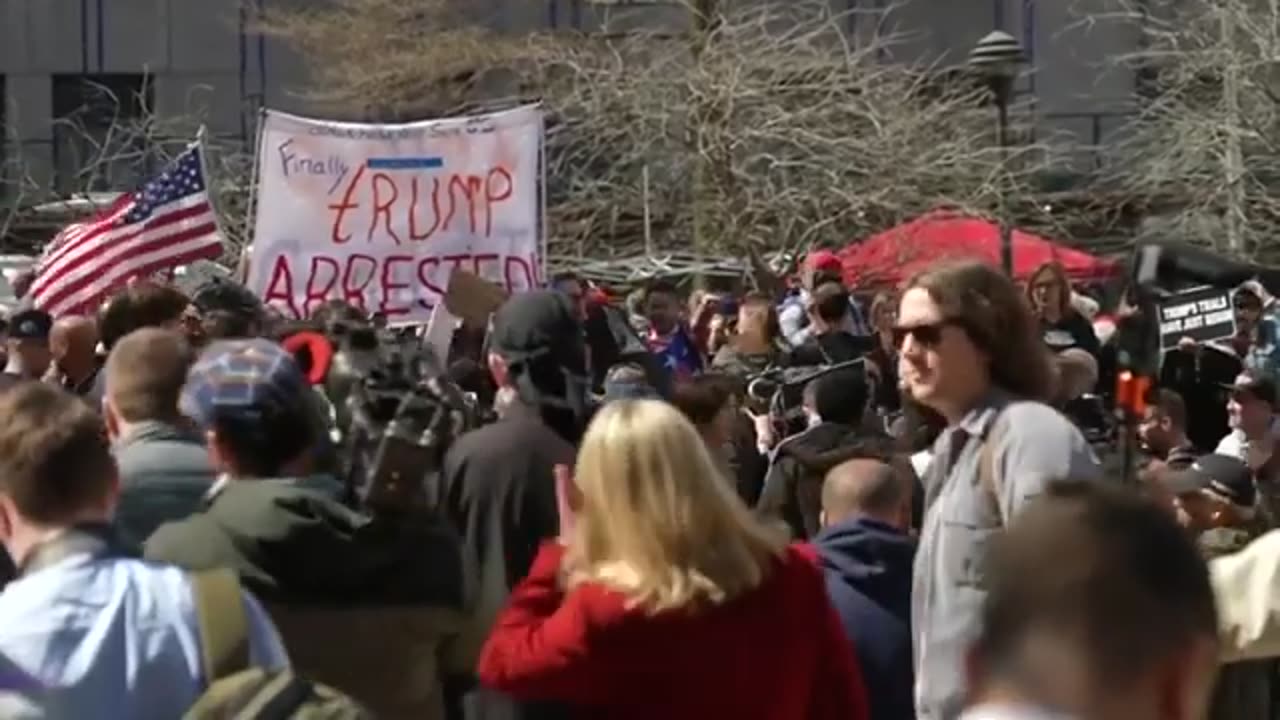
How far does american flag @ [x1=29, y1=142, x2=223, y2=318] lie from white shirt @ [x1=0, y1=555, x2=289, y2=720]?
8244 millimetres

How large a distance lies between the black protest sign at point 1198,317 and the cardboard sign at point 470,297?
448 centimetres

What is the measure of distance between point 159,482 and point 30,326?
512cm

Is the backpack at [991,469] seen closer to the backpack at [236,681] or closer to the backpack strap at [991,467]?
the backpack strap at [991,467]

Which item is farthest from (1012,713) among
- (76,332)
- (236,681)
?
(76,332)

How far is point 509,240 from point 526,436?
4.86m

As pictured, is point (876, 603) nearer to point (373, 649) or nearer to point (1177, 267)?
point (1177, 267)

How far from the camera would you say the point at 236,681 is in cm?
362

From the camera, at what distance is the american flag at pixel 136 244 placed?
12.0 m

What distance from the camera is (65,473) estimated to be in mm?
3908

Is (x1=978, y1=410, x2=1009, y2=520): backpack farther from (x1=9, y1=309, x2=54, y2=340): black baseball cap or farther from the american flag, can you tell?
the american flag

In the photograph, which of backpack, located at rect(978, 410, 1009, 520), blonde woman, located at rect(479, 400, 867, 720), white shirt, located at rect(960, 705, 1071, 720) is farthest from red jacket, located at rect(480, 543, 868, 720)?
white shirt, located at rect(960, 705, 1071, 720)

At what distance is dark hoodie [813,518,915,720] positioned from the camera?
587cm

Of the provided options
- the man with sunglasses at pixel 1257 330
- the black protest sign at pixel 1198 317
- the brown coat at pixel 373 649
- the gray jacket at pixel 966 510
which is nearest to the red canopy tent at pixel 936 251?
the man with sunglasses at pixel 1257 330

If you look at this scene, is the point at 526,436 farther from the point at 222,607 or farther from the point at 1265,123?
the point at 1265,123
